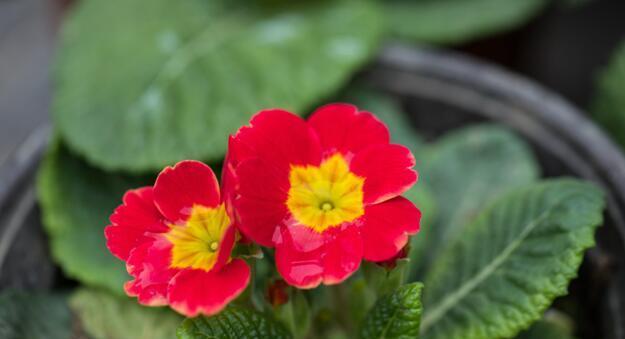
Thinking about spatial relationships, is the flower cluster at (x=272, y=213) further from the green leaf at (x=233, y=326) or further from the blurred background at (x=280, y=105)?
the blurred background at (x=280, y=105)

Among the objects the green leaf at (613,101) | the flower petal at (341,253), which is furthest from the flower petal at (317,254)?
the green leaf at (613,101)

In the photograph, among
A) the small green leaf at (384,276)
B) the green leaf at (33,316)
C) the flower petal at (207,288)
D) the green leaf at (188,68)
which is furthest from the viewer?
the green leaf at (188,68)

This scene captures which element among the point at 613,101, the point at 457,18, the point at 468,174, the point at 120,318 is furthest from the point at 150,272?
the point at 457,18

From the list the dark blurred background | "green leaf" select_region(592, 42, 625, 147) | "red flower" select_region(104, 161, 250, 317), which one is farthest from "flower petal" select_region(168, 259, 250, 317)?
the dark blurred background

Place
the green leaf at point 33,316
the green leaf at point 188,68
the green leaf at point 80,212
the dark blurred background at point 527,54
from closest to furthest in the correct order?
the green leaf at point 33,316 → the green leaf at point 80,212 → the green leaf at point 188,68 → the dark blurred background at point 527,54

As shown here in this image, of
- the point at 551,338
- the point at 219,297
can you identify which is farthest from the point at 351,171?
the point at 551,338
